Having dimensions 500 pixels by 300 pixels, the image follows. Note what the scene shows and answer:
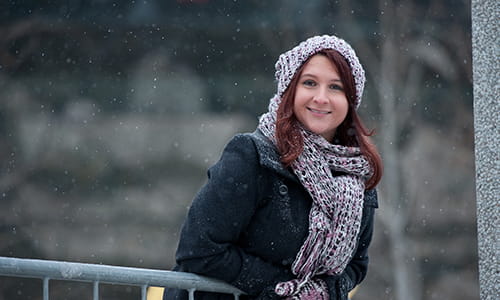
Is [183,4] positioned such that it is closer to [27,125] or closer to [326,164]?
[27,125]

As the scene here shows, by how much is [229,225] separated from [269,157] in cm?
24

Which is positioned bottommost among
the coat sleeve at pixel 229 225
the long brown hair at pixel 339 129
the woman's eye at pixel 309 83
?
the coat sleeve at pixel 229 225

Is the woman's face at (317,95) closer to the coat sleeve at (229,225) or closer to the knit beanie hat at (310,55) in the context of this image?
the knit beanie hat at (310,55)

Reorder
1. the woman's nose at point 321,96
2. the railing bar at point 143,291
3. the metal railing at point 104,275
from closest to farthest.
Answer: the metal railing at point 104,275 → the railing bar at point 143,291 → the woman's nose at point 321,96

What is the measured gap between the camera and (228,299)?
8.26 ft

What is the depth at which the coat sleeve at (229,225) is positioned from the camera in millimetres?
2348

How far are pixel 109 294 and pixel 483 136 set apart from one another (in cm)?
1068

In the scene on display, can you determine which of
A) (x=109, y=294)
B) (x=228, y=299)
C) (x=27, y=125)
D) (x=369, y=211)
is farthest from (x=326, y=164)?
(x=27, y=125)

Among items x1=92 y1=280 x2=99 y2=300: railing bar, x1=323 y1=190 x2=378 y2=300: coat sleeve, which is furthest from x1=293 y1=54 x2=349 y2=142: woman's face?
x1=92 y1=280 x2=99 y2=300: railing bar

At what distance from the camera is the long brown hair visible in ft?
8.07

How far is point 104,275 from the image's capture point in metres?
2.26

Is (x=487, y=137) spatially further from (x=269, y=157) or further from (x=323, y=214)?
(x=269, y=157)

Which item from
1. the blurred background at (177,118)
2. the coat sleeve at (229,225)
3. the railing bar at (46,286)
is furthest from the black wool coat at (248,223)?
the blurred background at (177,118)

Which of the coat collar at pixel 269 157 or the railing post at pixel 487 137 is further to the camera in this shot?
the railing post at pixel 487 137
